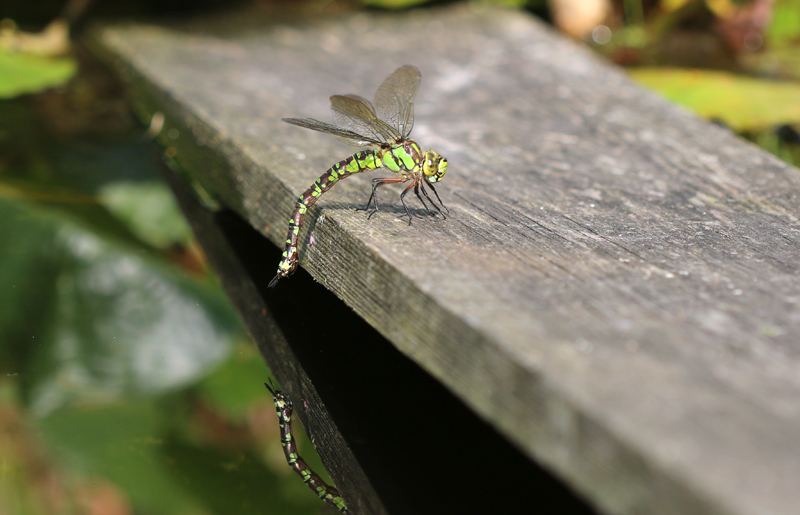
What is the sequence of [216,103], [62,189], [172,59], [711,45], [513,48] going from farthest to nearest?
1. [711,45]
2. [513,48]
3. [172,59]
4. [62,189]
5. [216,103]

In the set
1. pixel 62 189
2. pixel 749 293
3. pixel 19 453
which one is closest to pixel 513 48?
pixel 62 189

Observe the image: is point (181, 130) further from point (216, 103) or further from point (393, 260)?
point (393, 260)

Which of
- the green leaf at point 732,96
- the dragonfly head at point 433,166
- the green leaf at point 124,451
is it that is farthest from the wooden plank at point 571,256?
the green leaf at point 732,96

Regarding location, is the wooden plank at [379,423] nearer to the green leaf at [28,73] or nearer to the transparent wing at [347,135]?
the transparent wing at [347,135]

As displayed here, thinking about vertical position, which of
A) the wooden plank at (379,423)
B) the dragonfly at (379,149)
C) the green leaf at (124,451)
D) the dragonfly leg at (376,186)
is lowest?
the green leaf at (124,451)

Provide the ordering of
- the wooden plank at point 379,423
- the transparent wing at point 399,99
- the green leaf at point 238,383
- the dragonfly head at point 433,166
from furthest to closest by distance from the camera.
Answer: the transparent wing at point 399,99 < the dragonfly head at point 433,166 < the green leaf at point 238,383 < the wooden plank at point 379,423

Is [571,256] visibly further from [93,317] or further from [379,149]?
[93,317]

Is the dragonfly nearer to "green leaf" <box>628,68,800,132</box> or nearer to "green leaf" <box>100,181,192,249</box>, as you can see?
"green leaf" <box>100,181,192,249</box>
